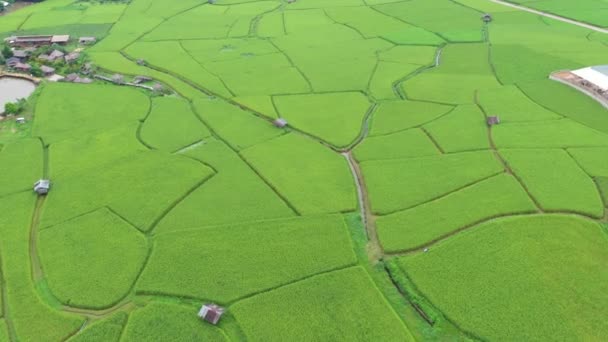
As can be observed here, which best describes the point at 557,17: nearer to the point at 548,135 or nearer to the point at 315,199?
the point at 548,135

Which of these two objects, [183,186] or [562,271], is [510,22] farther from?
[183,186]

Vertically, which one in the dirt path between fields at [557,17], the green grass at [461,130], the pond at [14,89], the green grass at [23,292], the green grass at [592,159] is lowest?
the pond at [14,89]

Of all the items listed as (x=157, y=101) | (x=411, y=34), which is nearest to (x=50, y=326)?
(x=157, y=101)

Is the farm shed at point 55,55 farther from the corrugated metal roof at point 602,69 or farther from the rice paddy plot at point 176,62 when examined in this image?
the corrugated metal roof at point 602,69

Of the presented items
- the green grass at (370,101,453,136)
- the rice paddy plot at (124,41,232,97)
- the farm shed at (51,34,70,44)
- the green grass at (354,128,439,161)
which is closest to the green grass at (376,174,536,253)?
the green grass at (354,128,439,161)

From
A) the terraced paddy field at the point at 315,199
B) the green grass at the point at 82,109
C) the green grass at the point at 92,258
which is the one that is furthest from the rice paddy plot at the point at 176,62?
the green grass at the point at 92,258

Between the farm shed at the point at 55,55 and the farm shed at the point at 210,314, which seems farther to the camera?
the farm shed at the point at 55,55
